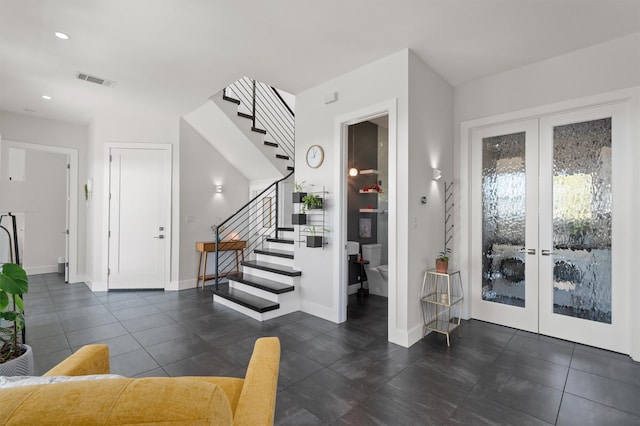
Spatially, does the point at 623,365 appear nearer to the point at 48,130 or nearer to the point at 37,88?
the point at 37,88

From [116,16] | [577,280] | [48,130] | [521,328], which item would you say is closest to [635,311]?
[577,280]

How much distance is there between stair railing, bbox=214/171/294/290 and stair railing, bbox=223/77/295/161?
78 cm

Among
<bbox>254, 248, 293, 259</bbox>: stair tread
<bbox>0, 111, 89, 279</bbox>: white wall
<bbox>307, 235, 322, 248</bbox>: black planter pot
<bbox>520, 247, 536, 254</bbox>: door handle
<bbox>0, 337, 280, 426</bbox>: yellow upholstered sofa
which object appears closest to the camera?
<bbox>0, 337, 280, 426</bbox>: yellow upholstered sofa

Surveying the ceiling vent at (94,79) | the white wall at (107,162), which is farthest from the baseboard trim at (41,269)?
the ceiling vent at (94,79)

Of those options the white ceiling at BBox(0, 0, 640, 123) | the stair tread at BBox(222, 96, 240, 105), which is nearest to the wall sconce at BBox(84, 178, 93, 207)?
the white ceiling at BBox(0, 0, 640, 123)

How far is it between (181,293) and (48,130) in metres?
3.85

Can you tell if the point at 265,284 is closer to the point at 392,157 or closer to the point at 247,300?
the point at 247,300

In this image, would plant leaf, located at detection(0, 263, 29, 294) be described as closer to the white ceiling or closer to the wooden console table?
the white ceiling

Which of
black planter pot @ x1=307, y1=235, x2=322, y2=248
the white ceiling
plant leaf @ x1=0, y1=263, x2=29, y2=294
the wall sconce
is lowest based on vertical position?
plant leaf @ x1=0, y1=263, x2=29, y2=294

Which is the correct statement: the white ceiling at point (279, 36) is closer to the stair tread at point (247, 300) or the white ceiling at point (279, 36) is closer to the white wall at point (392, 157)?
the white wall at point (392, 157)

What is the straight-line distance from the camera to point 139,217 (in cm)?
548

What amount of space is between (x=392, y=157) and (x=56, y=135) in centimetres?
616

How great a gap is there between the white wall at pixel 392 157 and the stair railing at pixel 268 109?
5.30 ft

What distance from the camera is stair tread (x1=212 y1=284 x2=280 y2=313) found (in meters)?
3.90
